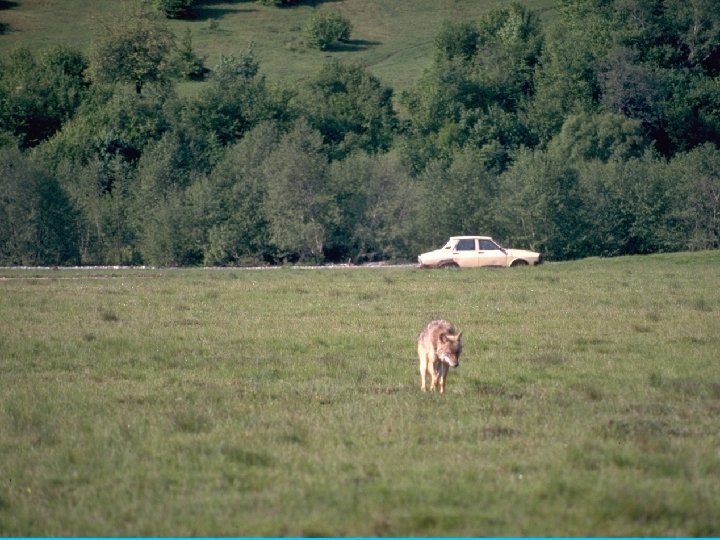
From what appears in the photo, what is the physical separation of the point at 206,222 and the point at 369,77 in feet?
107

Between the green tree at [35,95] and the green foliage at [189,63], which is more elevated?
the green foliage at [189,63]

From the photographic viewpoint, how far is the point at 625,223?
61.0 m

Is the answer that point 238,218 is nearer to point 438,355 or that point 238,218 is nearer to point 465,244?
point 465,244

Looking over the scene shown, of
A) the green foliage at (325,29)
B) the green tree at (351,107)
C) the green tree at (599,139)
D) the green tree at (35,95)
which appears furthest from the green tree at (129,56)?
the green tree at (599,139)

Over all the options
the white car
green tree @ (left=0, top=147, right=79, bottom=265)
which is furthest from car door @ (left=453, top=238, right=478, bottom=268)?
green tree @ (left=0, top=147, right=79, bottom=265)

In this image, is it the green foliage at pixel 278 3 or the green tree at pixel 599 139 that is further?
the green foliage at pixel 278 3

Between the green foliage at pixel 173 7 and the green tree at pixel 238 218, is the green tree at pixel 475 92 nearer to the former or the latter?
the green tree at pixel 238 218

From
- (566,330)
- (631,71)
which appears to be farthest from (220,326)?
(631,71)

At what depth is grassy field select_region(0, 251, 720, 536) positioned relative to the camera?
29.4 ft

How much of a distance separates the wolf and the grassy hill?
3125 inches

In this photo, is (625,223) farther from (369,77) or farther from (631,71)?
(369,77)

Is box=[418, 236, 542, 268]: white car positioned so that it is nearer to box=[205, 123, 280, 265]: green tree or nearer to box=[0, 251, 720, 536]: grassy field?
box=[205, 123, 280, 265]: green tree

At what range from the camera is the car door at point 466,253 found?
143 feet

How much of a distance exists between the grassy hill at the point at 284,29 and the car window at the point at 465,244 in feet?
166
